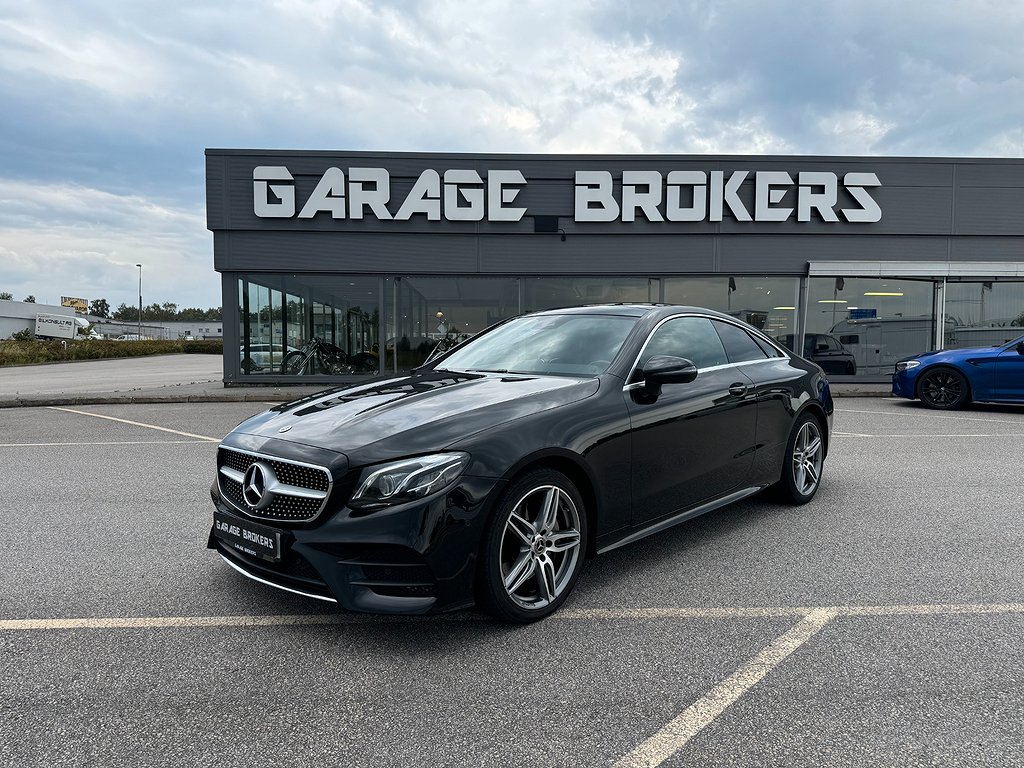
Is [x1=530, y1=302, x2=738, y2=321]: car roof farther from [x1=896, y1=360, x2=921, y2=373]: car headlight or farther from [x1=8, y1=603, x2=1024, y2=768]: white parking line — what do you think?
[x1=896, y1=360, x2=921, y2=373]: car headlight

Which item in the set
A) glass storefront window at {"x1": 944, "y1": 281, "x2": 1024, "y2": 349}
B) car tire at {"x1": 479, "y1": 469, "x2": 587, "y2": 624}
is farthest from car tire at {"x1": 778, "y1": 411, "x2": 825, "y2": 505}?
glass storefront window at {"x1": 944, "y1": 281, "x2": 1024, "y2": 349}

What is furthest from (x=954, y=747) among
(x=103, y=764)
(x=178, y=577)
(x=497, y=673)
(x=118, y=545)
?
(x=118, y=545)

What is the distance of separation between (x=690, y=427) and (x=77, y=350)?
1752 inches

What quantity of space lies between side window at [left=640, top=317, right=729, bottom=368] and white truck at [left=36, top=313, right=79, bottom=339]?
7368 cm

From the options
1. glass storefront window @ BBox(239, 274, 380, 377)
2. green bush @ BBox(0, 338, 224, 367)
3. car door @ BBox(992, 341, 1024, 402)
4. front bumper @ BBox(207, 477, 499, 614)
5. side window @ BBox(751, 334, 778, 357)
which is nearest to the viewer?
front bumper @ BBox(207, 477, 499, 614)

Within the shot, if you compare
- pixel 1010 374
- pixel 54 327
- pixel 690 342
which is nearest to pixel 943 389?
pixel 1010 374

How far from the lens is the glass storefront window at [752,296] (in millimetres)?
17062

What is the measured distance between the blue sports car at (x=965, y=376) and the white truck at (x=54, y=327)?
71.4 m

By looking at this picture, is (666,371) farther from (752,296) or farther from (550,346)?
(752,296)

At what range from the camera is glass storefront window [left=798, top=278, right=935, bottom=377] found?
17.0m

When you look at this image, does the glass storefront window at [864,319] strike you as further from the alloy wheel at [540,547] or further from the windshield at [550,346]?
the alloy wheel at [540,547]

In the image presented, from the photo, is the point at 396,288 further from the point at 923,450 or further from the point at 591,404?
the point at 591,404

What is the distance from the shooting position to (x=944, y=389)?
39.0ft

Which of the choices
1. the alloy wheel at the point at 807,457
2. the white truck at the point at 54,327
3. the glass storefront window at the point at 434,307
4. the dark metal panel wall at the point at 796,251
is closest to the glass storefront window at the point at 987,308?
the dark metal panel wall at the point at 796,251
